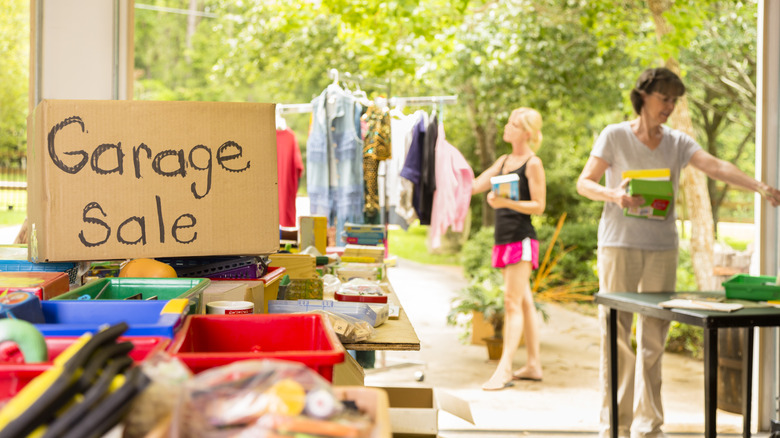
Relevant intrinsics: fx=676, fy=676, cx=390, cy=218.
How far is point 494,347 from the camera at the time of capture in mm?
5242

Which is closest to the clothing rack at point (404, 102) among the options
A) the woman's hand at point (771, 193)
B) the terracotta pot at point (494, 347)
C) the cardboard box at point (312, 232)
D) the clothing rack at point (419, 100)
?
the clothing rack at point (419, 100)

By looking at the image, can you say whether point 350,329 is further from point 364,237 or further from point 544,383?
point 544,383

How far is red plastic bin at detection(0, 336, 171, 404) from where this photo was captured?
762mm

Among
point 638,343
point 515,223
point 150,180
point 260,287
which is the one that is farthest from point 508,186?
point 150,180

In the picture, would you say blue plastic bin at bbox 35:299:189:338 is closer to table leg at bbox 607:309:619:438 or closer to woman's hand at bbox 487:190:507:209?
table leg at bbox 607:309:619:438

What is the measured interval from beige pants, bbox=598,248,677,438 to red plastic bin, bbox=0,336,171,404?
2.58m

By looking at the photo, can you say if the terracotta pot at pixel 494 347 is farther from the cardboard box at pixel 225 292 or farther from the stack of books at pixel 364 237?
the cardboard box at pixel 225 292

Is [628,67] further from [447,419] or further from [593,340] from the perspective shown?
[447,419]

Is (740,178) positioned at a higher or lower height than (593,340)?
higher

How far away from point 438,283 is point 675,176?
651 centimetres

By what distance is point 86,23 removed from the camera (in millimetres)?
2789

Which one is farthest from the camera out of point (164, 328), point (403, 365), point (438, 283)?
point (438, 283)

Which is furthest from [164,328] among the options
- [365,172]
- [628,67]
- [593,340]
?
[628,67]

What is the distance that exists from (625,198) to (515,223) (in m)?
1.16
